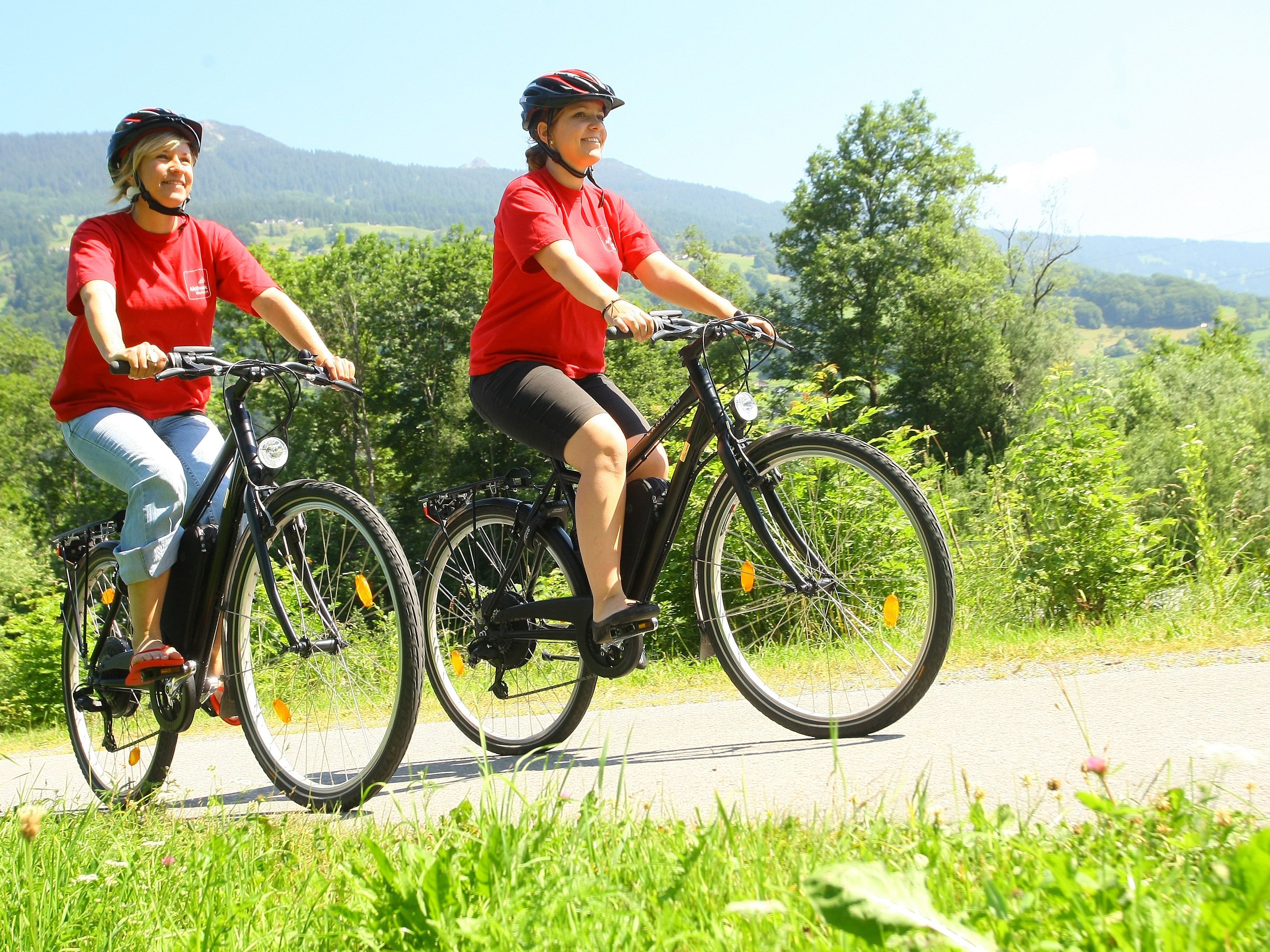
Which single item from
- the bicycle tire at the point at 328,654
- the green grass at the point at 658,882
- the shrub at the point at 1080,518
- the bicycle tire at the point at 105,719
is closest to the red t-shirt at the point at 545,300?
the bicycle tire at the point at 328,654

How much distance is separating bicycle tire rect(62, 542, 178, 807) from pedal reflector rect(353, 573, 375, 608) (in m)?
1.15

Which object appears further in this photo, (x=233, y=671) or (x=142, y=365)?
(x=233, y=671)

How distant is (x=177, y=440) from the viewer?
4188mm

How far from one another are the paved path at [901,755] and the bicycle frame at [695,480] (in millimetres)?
558

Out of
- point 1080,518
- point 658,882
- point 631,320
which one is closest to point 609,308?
point 631,320

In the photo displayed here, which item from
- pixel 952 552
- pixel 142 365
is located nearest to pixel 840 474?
pixel 142 365

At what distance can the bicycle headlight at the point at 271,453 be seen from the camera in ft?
12.2

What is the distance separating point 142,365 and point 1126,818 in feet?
10.1

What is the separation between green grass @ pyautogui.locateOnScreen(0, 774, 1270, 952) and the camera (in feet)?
5.13

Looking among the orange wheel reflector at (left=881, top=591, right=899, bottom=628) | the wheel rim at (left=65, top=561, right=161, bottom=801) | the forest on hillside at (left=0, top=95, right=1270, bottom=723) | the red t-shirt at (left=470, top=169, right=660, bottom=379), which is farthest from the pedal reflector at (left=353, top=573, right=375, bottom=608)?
the forest on hillside at (left=0, top=95, right=1270, bottom=723)

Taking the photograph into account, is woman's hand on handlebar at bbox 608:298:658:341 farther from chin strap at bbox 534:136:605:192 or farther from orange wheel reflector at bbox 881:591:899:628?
orange wheel reflector at bbox 881:591:899:628

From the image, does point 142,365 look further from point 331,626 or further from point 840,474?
point 840,474

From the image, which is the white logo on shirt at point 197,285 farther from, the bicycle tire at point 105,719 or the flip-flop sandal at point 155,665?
the flip-flop sandal at point 155,665

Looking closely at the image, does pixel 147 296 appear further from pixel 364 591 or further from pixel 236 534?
pixel 364 591
